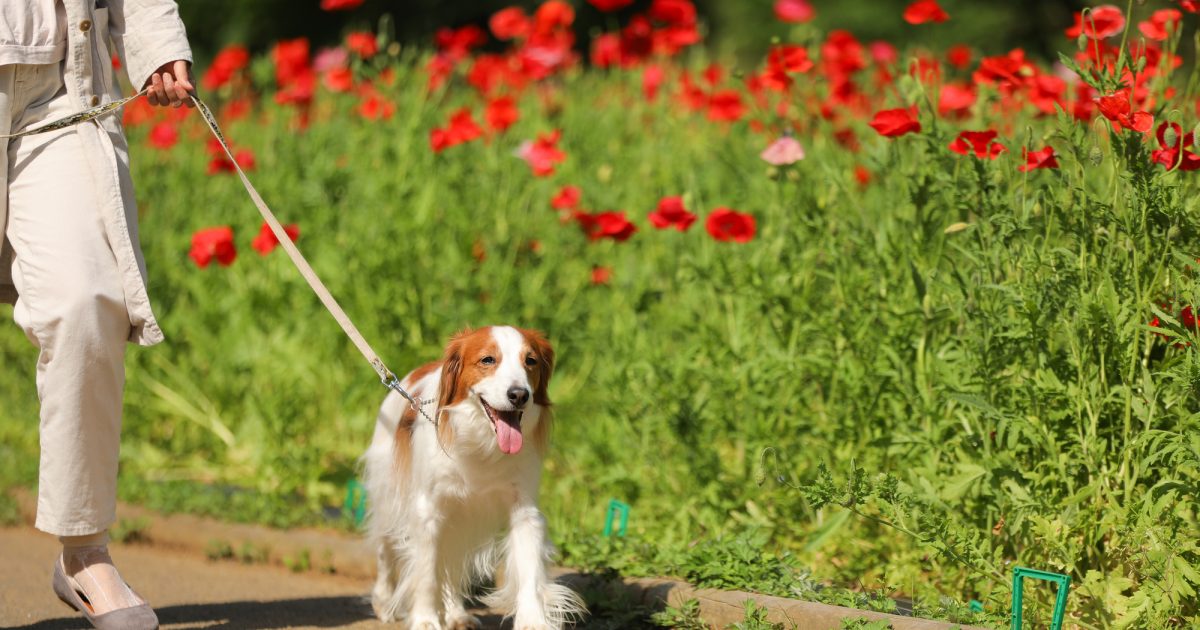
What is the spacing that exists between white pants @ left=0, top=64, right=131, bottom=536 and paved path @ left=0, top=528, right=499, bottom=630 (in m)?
0.72

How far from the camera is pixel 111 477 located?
157 inches

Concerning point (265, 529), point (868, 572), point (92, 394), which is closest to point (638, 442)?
point (868, 572)

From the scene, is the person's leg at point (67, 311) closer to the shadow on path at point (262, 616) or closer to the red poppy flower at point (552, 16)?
the shadow on path at point (262, 616)

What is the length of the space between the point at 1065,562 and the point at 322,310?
13.1 feet

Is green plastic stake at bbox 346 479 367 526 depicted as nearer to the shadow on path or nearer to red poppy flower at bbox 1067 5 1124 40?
the shadow on path

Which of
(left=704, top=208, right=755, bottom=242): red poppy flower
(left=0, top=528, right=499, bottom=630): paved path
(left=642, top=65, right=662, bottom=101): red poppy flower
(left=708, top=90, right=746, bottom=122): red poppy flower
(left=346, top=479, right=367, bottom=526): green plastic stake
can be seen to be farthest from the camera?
(left=642, top=65, right=662, bottom=101): red poppy flower

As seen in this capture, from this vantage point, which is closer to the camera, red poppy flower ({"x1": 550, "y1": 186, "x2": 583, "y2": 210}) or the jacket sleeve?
the jacket sleeve

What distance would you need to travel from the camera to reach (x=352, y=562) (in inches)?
215

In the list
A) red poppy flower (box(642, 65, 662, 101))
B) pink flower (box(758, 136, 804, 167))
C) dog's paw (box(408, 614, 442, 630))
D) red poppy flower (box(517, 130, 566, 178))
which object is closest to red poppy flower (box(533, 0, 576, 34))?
red poppy flower (box(642, 65, 662, 101))

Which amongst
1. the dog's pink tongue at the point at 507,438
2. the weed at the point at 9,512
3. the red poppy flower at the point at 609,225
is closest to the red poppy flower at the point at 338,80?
the red poppy flower at the point at 609,225

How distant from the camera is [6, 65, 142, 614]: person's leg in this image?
379 cm

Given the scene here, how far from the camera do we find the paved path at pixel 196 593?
457 centimetres

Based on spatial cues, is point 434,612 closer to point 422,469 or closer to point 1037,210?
point 422,469

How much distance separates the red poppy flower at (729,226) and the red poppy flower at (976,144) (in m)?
1.00
